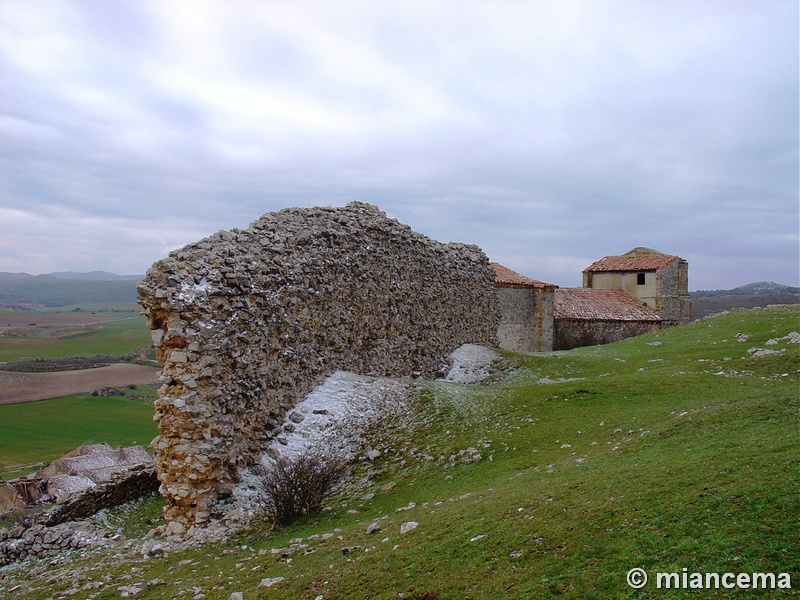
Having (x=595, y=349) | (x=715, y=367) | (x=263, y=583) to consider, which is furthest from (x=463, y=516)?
(x=595, y=349)

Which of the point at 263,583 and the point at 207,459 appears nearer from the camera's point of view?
the point at 263,583

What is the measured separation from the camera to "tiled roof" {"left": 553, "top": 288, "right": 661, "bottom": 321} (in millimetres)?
35750

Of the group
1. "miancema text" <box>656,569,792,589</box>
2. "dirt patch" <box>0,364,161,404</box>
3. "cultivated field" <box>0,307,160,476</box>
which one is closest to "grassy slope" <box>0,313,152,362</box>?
"cultivated field" <box>0,307,160,476</box>

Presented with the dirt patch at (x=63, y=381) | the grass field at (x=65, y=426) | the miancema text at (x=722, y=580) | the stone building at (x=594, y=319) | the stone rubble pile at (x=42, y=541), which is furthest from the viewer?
the dirt patch at (x=63, y=381)

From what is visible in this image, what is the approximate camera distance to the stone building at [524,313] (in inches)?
1264

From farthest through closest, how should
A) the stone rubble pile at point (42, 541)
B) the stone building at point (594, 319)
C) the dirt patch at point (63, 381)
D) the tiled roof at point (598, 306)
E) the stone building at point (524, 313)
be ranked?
the dirt patch at point (63, 381)
the tiled roof at point (598, 306)
the stone building at point (594, 319)
the stone building at point (524, 313)
the stone rubble pile at point (42, 541)

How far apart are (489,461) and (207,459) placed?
4.93 metres

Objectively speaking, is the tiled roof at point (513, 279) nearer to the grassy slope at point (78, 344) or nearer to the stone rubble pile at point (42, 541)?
the stone rubble pile at point (42, 541)

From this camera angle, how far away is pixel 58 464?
16.8 metres

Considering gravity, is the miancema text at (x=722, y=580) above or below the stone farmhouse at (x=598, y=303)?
below

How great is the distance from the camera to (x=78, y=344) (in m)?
81.4

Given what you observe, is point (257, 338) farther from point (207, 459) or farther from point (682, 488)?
point (682, 488)

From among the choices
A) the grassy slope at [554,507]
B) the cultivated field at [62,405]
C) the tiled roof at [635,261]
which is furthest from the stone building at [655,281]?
the cultivated field at [62,405]

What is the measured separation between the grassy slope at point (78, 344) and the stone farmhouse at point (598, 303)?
176ft
